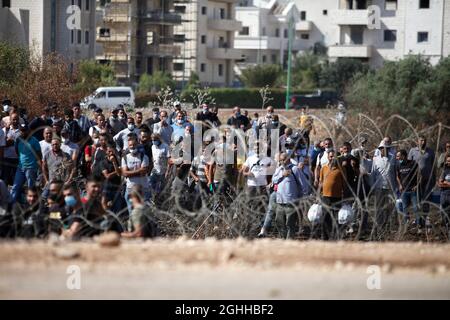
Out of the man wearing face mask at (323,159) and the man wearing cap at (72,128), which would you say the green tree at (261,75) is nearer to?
the man wearing cap at (72,128)

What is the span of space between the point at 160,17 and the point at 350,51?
1530 cm

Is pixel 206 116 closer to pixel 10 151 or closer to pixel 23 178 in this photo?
pixel 10 151

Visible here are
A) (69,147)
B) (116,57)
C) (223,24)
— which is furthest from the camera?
(223,24)

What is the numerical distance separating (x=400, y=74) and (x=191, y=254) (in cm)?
3189

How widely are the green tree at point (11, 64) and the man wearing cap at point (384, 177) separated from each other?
1326 centimetres

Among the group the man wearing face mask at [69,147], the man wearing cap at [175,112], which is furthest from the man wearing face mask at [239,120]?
the man wearing face mask at [69,147]

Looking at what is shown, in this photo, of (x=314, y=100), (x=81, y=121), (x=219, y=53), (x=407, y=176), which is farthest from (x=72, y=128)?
(x=219, y=53)

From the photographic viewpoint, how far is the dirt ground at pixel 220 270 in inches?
391

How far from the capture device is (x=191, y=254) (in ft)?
36.2

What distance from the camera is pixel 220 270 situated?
10.6 meters

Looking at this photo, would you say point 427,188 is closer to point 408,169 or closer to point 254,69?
point 408,169

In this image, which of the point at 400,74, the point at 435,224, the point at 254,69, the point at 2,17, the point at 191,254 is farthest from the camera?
the point at 254,69

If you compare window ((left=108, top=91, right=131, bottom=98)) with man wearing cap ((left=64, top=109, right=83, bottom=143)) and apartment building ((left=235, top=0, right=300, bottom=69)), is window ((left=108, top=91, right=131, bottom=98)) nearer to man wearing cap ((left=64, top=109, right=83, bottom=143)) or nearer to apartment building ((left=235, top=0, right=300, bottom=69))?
man wearing cap ((left=64, top=109, right=83, bottom=143))

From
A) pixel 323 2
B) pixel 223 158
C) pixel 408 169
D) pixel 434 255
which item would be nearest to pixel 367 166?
pixel 408 169
